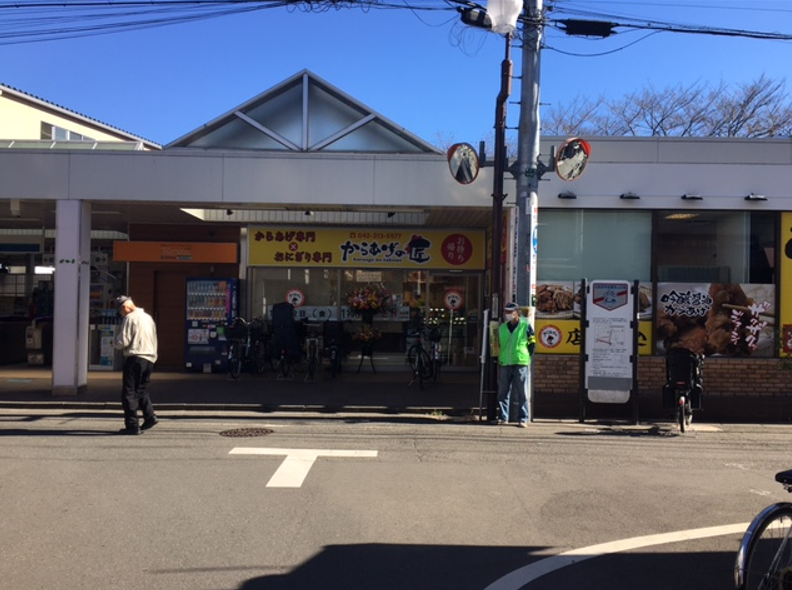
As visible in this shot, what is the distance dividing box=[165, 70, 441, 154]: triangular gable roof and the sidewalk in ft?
14.9

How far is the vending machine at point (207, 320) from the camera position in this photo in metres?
15.5

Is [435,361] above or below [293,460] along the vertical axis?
above

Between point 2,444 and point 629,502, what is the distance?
7.32 meters

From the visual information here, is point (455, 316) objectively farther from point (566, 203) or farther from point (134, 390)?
point (134, 390)

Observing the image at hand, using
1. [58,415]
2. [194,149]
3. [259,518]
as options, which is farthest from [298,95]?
[259,518]

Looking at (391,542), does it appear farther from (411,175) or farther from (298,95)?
(298,95)

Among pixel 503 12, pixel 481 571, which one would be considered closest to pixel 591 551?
pixel 481 571

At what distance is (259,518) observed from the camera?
568 cm

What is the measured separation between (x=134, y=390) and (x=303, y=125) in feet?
19.9

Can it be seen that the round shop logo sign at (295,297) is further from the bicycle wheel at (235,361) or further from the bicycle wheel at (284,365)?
the bicycle wheel at (235,361)

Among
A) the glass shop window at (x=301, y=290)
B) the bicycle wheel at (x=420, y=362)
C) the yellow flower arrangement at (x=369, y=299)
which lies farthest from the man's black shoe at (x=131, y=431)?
the yellow flower arrangement at (x=369, y=299)

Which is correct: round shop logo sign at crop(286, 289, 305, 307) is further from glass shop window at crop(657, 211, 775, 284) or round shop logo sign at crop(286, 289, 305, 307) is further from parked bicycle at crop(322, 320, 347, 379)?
glass shop window at crop(657, 211, 775, 284)

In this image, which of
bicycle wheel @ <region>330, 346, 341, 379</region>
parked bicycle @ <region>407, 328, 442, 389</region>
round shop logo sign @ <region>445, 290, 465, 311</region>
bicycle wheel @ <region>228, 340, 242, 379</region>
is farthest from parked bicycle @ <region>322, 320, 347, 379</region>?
round shop logo sign @ <region>445, 290, 465, 311</region>

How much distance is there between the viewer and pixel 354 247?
15.9 m
